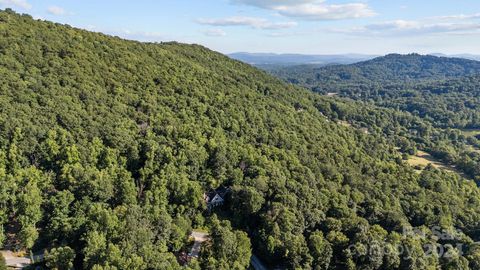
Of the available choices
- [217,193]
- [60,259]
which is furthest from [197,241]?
[60,259]

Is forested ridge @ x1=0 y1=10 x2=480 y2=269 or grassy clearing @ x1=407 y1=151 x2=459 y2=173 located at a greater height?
forested ridge @ x1=0 y1=10 x2=480 y2=269

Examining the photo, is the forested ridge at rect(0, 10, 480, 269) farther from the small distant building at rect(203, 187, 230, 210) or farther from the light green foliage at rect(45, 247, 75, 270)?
the small distant building at rect(203, 187, 230, 210)

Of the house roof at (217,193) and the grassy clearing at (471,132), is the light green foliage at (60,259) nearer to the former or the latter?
the house roof at (217,193)

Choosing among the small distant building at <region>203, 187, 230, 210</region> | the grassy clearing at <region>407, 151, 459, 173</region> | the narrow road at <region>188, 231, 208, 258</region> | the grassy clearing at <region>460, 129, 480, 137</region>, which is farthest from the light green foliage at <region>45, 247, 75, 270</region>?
the grassy clearing at <region>460, 129, 480, 137</region>

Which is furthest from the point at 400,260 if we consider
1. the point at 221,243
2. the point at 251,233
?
the point at 221,243

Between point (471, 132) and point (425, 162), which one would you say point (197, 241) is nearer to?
point (425, 162)

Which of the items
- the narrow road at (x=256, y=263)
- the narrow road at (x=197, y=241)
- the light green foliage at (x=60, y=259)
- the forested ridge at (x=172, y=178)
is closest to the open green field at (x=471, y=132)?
the forested ridge at (x=172, y=178)
